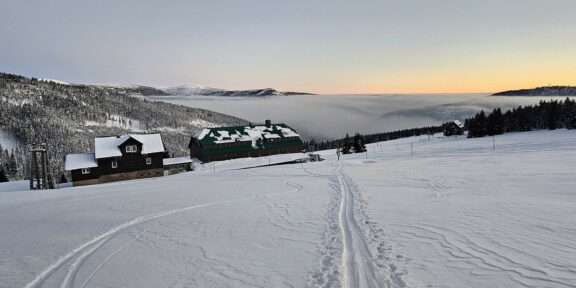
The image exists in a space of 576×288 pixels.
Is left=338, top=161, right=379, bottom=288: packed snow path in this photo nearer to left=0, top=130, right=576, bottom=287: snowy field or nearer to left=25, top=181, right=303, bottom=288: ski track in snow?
left=0, top=130, right=576, bottom=287: snowy field

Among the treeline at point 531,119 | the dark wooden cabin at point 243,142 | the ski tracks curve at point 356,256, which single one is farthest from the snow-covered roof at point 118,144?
the treeline at point 531,119

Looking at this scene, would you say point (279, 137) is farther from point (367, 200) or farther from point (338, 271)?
point (338, 271)

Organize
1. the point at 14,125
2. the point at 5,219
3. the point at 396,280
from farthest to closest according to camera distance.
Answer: the point at 14,125 < the point at 5,219 < the point at 396,280

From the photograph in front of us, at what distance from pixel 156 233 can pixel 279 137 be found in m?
56.6

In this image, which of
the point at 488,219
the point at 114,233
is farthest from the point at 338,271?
the point at 114,233

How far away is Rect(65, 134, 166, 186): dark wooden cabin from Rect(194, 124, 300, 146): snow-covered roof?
12245 millimetres

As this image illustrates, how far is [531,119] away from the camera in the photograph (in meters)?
87.9

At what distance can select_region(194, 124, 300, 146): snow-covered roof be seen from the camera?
61438 mm

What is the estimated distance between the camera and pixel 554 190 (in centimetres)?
1541

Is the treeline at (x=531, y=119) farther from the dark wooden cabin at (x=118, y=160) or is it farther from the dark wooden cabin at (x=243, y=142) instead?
the dark wooden cabin at (x=118, y=160)

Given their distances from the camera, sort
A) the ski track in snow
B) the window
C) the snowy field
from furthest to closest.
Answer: the window
the ski track in snow
the snowy field

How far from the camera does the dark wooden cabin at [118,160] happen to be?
4359 cm

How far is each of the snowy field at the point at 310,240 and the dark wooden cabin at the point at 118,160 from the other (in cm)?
2822

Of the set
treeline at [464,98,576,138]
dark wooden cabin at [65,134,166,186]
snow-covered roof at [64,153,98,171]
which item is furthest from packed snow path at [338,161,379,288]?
treeline at [464,98,576,138]
